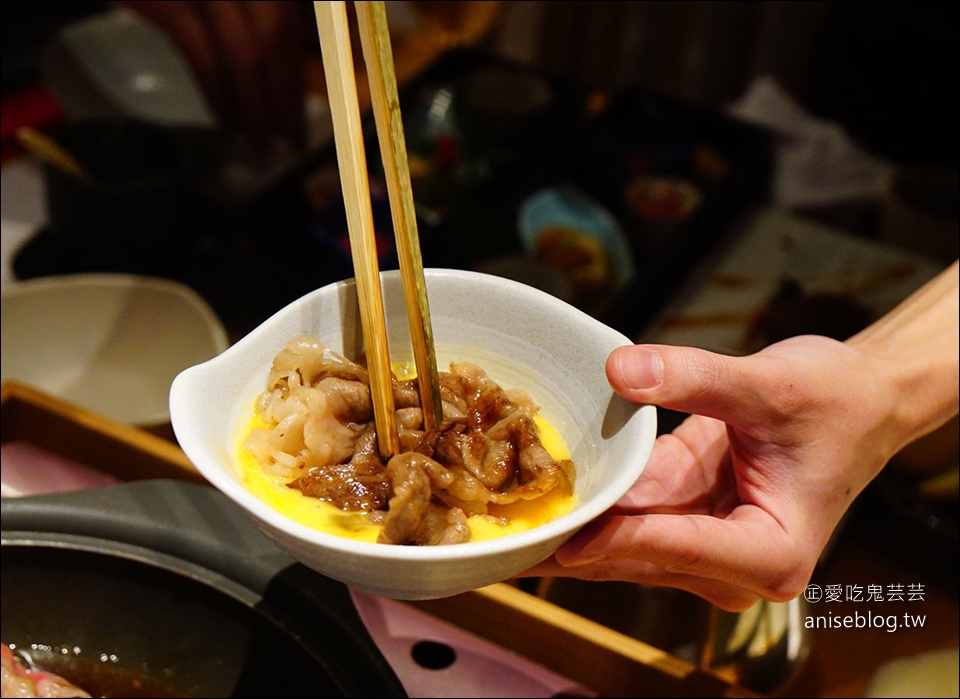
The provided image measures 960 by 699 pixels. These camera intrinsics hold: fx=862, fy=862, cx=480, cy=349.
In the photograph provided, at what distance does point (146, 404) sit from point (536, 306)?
140cm

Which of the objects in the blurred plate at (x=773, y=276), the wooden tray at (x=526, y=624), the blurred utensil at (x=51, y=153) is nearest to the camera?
the wooden tray at (x=526, y=624)

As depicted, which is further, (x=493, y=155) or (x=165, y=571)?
(x=493, y=155)

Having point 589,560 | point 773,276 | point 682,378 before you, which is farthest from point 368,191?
point 773,276

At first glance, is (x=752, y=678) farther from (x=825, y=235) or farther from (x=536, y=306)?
(x=825, y=235)

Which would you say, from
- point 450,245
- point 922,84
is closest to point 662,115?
point 922,84

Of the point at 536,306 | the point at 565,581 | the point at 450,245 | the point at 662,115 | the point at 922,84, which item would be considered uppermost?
the point at 922,84

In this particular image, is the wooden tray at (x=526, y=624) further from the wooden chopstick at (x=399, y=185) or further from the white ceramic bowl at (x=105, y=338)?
the wooden chopstick at (x=399, y=185)

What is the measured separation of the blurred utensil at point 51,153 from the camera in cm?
233

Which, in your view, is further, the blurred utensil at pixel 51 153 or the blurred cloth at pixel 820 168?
the blurred cloth at pixel 820 168

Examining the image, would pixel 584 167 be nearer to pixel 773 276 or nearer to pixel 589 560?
pixel 773 276

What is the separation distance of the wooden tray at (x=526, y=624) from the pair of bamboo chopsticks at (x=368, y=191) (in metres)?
0.54

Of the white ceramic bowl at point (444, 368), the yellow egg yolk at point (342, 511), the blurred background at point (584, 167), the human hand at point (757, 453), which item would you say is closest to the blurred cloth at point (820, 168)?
the blurred background at point (584, 167)

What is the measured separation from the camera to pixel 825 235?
321 cm

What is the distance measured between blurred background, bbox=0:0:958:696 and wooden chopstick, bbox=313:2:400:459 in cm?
80
